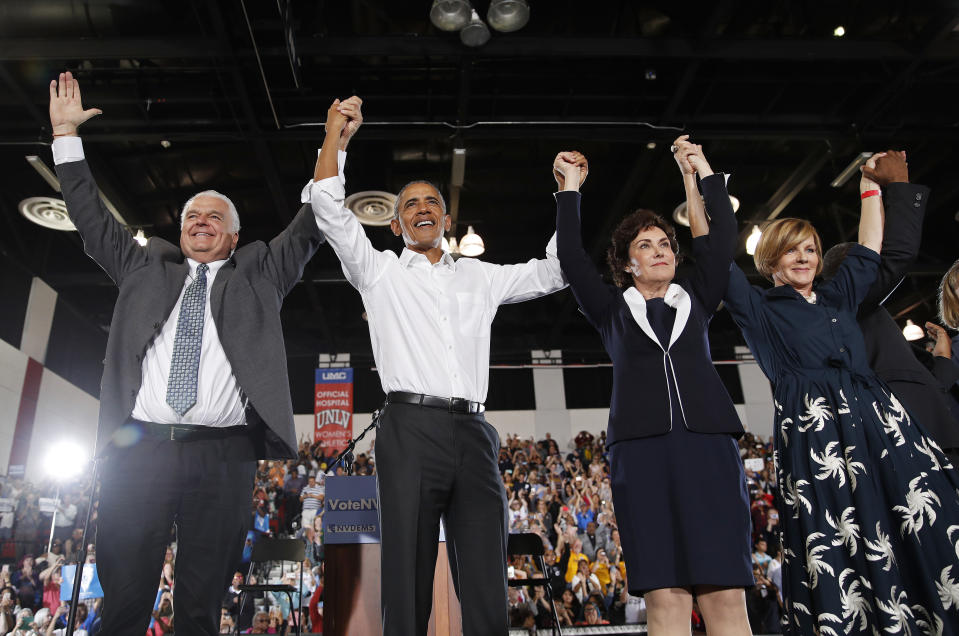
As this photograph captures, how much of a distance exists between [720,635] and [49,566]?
7.20 meters

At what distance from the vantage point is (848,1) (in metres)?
5.88

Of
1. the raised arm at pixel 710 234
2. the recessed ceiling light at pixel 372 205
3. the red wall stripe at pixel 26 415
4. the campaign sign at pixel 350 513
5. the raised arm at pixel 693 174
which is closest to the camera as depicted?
the raised arm at pixel 710 234

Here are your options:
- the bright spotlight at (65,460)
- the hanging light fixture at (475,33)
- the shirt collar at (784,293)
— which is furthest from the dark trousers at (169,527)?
the bright spotlight at (65,460)

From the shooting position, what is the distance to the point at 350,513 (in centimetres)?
334

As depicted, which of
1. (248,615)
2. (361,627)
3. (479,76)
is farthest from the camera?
(248,615)

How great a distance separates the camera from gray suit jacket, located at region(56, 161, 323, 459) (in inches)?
72.3

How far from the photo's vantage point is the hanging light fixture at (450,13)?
16.7 ft

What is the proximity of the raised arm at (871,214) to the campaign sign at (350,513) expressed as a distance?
2385 millimetres

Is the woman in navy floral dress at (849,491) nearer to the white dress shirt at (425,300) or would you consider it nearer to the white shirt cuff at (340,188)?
the white dress shirt at (425,300)

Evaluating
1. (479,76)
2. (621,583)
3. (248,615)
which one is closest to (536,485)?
(621,583)

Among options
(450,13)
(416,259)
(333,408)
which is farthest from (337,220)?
(333,408)

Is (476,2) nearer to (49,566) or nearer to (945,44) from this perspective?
(945,44)

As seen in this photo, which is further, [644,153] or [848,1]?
[644,153]

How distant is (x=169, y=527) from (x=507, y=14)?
4.62 metres
